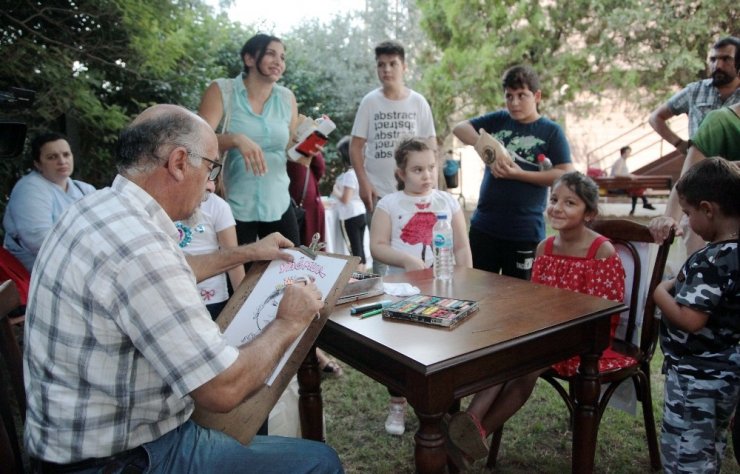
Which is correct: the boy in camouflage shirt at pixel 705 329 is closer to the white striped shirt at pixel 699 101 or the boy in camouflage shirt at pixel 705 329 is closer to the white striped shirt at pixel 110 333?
the white striped shirt at pixel 110 333

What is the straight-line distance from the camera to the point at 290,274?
5.67ft

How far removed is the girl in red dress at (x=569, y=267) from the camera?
2.12m

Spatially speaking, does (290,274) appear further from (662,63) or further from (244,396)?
(662,63)

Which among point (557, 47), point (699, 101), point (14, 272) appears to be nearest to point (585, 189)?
point (699, 101)

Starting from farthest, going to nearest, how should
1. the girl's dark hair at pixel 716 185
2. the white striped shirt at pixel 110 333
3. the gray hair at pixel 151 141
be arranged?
the girl's dark hair at pixel 716 185, the gray hair at pixel 151 141, the white striped shirt at pixel 110 333

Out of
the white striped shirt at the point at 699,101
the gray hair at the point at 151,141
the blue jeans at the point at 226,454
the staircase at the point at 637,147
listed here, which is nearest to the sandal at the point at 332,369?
the blue jeans at the point at 226,454

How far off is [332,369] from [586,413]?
1.93 m

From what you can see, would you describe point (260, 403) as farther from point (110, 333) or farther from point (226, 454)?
point (110, 333)

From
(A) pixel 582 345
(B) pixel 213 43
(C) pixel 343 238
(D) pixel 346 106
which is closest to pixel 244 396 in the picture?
(A) pixel 582 345

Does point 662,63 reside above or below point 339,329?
above

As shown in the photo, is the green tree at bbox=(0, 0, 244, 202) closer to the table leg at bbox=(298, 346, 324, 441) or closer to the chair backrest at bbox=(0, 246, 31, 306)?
the chair backrest at bbox=(0, 246, 31, 306)

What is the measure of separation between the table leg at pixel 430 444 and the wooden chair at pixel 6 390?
105 cm

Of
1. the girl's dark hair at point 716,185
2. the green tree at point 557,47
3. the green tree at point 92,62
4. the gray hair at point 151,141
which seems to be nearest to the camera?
the gray hair at point 151,141

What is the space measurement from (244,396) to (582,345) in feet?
3.72
